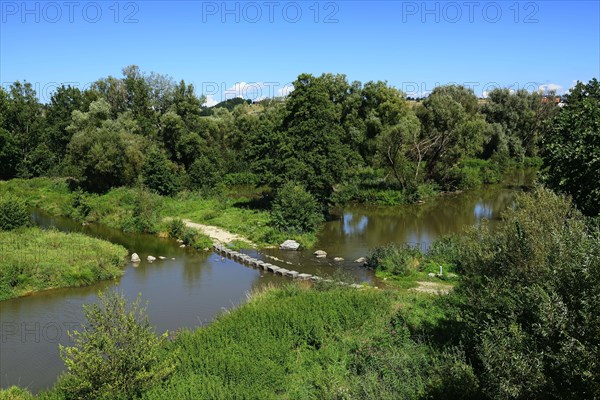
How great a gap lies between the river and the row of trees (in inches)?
179

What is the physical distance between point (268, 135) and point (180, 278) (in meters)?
15.0

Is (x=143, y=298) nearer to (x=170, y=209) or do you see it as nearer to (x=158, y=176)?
(x=170, y=209)

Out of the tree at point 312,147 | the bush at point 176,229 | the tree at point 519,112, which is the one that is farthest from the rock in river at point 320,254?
the tree at point 519,112

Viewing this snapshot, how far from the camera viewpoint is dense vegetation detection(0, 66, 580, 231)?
107ft

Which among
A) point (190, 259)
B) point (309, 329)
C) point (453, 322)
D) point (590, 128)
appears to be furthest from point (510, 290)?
point (190, 259)

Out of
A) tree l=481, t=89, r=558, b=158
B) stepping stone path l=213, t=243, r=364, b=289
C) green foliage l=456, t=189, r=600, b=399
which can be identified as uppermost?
tree l=481, t=89, r=558, b=158

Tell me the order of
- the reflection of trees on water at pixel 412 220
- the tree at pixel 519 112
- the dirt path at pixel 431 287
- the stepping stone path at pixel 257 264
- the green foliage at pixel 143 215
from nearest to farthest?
the dirt path at pixel 431 287, the stepping stone path at pixel 257 264, the reflection of trees on water at pixel 412 220, the green foliage at pixel 143 215, the tree at pixel 519 112

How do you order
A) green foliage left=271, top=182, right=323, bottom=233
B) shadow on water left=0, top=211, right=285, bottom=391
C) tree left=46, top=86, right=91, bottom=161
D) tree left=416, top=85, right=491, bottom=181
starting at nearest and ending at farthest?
shadow on water left=0, top=211, right=285, bottom=391
green foliage left=271, top=182, right=323, bottom=233
tree left=416, top=85, right=491, bottom=181
tree left=46, top=86, right=91, bottom=161

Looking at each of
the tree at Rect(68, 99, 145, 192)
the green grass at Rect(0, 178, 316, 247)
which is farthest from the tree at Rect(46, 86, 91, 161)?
the tree at Rect(68, 99, 145, 192)

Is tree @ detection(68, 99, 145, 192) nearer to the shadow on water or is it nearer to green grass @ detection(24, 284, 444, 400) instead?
the shadow on water

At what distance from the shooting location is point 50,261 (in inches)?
875

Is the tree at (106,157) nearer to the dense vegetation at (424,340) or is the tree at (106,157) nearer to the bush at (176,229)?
the bush at (176,229)

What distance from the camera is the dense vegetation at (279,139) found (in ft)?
107

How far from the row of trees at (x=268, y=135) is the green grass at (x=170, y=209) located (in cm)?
221
